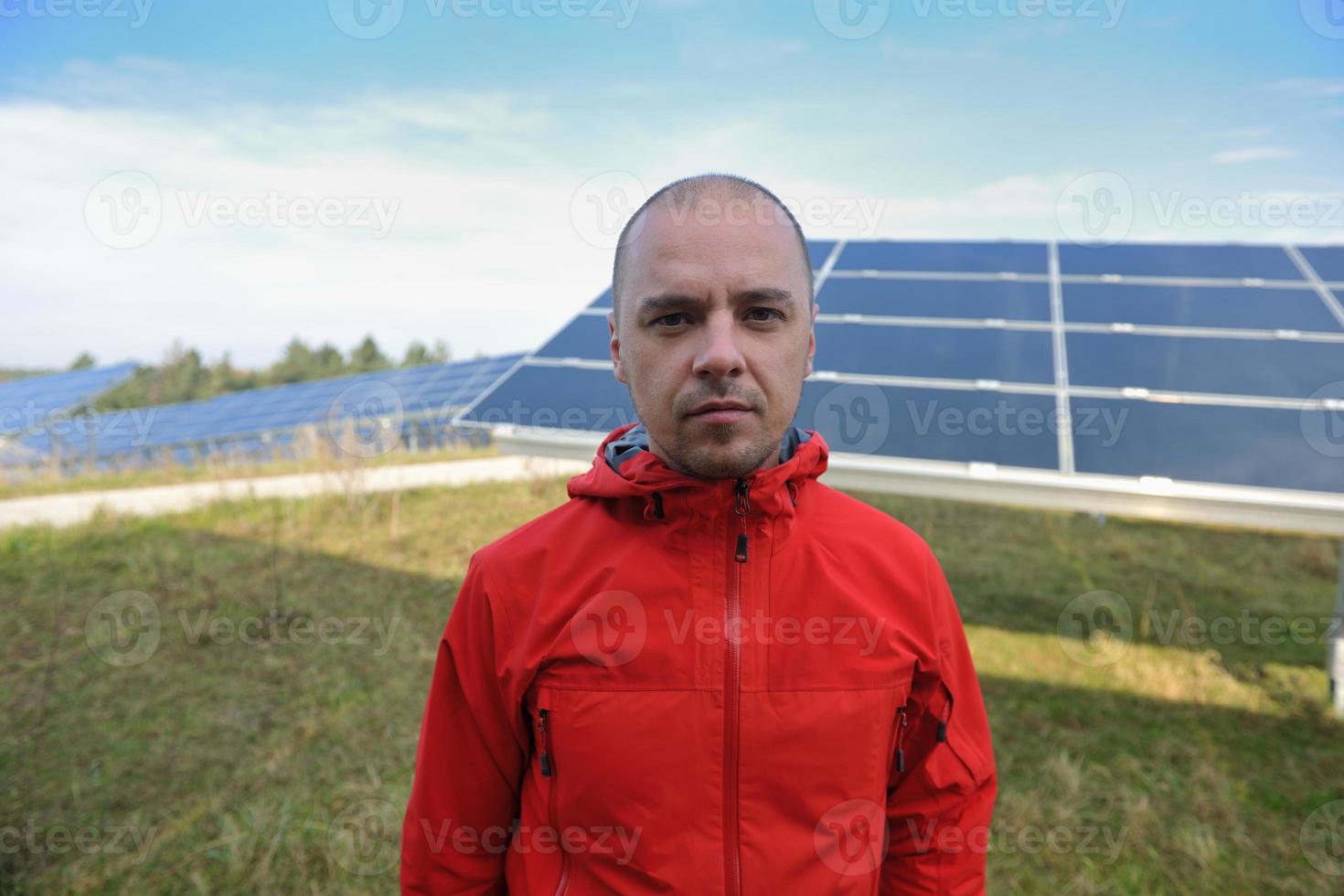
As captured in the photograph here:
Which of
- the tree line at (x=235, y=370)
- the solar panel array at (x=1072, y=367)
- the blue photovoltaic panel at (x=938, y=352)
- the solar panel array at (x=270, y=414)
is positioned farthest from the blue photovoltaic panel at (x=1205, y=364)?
the tree line at (x=235, y=370)

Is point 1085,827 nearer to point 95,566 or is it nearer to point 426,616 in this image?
point 426,616

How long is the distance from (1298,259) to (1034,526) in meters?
3.95

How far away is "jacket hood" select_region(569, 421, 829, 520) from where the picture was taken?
5.03 feet

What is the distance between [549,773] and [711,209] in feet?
3.94

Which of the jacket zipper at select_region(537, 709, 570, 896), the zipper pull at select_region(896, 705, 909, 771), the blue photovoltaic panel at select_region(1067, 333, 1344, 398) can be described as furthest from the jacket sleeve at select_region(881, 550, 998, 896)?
the blue photovoltaic panel at select_region(1067, 333, 1344, 398)

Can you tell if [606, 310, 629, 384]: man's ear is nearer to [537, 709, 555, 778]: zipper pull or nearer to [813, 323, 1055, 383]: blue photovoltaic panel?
[537, 709, 555, 778]: zipper pull

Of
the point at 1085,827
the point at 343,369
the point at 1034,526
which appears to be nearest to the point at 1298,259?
the point at 1034,526

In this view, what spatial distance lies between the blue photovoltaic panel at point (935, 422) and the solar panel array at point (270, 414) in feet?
28.5

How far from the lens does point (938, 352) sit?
6195 millimetres

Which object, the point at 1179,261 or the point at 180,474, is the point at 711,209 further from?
the point at 180,474

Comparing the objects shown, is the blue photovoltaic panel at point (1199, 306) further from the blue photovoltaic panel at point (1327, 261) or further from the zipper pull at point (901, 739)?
the zipper pull at point (901, 739)

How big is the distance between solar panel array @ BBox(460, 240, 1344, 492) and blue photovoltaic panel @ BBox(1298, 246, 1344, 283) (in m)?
0.03

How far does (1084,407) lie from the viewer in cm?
519

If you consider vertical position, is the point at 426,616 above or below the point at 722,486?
below
